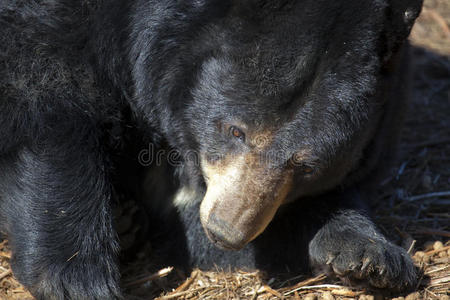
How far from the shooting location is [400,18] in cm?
350

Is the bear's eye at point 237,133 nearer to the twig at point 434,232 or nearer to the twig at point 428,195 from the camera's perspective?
the twig at point 434,232

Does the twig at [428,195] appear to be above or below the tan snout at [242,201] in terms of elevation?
below

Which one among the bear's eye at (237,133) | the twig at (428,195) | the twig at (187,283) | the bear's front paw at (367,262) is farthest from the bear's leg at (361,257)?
the twig at (428,195)

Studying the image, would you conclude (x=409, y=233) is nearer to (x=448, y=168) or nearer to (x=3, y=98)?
(x=448, y=168)

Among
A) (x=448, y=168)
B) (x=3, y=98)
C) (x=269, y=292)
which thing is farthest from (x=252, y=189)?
(x=448, y=168)

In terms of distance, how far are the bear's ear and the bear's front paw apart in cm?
115

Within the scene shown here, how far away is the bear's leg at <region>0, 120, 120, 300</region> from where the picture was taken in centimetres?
359

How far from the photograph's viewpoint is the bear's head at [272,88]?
335 cm

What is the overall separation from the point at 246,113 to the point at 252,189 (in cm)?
42

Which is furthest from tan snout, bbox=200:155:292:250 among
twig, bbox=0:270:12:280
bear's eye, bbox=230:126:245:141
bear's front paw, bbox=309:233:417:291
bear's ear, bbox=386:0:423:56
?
twig, bbox=0:270:12:280

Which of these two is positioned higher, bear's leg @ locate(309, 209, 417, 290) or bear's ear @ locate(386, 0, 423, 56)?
bear's ear @ locate(386, 0, 423, 56)

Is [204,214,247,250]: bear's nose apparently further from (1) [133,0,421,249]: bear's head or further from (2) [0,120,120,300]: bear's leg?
(2) [0,120,120,300]: bear's leg

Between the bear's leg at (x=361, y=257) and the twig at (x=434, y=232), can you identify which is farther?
the twig at (x=434, y=232)

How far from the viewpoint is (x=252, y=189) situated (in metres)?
3.49
